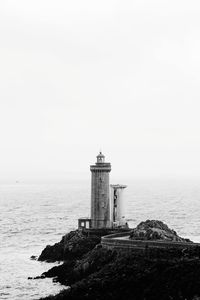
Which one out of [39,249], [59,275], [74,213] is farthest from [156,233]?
[74,213]

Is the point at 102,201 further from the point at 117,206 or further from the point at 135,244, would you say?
the point at 135,244

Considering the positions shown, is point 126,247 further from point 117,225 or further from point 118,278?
point 117,225

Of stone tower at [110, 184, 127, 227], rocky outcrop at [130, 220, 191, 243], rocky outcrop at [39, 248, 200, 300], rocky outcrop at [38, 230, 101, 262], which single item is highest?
stone tower at [110, 184, 127, 227]

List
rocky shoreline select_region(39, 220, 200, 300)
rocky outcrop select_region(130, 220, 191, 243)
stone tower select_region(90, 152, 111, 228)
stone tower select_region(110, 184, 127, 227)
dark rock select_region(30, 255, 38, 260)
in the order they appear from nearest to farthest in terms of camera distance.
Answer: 1. rocky shoreline select_region(39, 220, 200, 300)
2. rocky outcrop select_region(130, 220, 191, 243)
3. dark rock select_region(30, 255, 38, 260)
4. stone tower select_region(90, 152, 111, 228)
5. stone tower select_region(110, 184, 127, 227)

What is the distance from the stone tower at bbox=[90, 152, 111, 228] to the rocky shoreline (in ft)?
33.1

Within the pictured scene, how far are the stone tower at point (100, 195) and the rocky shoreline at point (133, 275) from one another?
10.1m

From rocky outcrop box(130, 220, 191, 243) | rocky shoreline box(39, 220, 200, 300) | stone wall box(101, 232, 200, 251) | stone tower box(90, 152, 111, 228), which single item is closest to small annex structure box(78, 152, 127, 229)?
stone tower box(90, 152, 111, 228)

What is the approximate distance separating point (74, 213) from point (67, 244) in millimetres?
50805

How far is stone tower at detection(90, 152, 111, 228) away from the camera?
174 ft

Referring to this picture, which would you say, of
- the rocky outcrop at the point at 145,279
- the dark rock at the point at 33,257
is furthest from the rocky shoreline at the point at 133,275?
the dark rock at the point at 33,257

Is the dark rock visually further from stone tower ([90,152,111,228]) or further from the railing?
the railing

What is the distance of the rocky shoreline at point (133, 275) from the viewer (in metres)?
31.6

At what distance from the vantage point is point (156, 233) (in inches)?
1686

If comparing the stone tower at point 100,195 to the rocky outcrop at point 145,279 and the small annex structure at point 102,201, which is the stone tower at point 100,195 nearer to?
the small annex structure at point 102,201
